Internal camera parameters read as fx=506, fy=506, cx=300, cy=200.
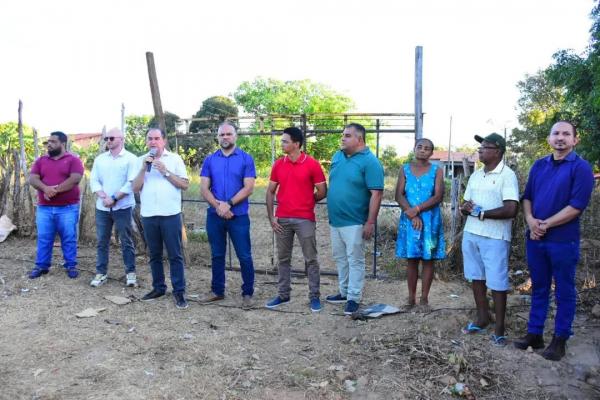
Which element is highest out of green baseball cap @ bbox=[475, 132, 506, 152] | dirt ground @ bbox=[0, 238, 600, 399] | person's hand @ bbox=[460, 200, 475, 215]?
green baseball cap @ bbox=[475, 132, 506, 152]

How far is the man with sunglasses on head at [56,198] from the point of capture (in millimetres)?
6113

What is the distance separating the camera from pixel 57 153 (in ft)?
20.3

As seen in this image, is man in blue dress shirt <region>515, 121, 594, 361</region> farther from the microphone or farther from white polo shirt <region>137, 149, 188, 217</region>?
the microphone

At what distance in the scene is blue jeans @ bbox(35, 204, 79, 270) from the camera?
6250 millimetres

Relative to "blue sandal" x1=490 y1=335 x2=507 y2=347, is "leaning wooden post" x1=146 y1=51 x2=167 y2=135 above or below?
above

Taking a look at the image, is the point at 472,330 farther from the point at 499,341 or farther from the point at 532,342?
the point at 532,342

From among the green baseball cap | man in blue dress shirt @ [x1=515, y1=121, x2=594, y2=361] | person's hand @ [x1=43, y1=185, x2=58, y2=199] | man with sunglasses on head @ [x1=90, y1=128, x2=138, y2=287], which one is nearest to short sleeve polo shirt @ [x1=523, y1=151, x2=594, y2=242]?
man in blue dress shirt @ [x1=515, y1=121, x2=594, y2=361]

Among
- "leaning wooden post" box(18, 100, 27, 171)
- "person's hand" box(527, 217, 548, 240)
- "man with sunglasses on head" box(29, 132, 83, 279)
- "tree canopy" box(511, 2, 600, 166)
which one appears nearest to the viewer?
"person's hand" box(527, 217, 548, 240)

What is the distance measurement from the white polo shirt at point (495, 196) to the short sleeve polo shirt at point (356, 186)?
951 millimetres

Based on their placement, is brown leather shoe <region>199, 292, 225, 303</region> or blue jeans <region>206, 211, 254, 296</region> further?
brown leather shoe <region>199, 292, 225, 303</region>

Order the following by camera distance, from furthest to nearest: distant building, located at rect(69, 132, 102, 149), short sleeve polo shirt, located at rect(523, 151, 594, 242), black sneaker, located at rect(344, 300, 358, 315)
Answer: distant building, located at rect(69, 132, 102, 149)
black sneaker, located at rect(344, 300, 358, 315)
short sleeve polo shirt, located at rect(523, 151, 594, 242)

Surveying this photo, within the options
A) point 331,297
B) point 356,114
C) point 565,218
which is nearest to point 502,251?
point 565,218

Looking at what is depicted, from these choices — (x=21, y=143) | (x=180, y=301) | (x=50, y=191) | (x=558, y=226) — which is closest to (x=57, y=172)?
(x=50, y=191)

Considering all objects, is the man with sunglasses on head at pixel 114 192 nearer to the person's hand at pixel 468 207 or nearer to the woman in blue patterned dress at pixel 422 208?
the woman in blue patterned dress at pixel 422 208
